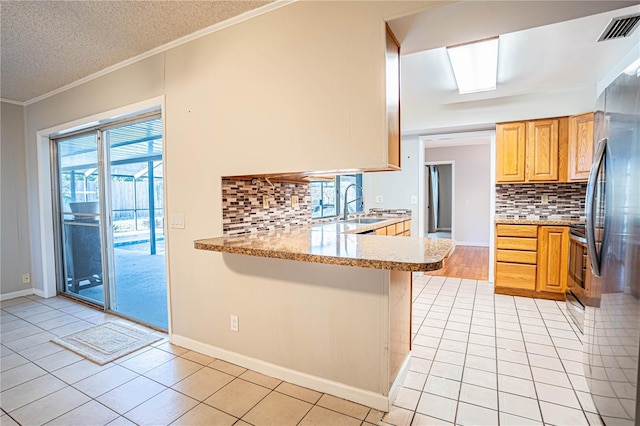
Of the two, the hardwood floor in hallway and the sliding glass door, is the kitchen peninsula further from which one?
the hardwood floor in hallway

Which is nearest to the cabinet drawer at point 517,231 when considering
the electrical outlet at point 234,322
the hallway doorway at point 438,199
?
the electrical outlet at point 234,322

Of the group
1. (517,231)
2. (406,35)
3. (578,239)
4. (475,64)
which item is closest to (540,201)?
(517,231)

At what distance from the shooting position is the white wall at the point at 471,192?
739cm

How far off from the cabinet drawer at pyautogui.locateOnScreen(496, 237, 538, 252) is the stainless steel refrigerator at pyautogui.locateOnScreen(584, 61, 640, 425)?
2.19 metres

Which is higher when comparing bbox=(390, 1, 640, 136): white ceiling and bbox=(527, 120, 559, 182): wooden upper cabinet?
bbox=(390, 1, 640, 136): white ceiling

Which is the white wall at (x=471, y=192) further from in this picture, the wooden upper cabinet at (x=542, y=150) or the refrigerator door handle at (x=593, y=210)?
the refrigerator door handle at (x=593, y=210)

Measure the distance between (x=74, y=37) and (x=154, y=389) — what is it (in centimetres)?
264

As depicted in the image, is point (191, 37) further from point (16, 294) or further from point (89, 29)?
point (16, 294)


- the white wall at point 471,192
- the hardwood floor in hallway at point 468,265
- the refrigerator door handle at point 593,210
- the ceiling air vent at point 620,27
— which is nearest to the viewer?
the refrigerator door handle at point 593,210

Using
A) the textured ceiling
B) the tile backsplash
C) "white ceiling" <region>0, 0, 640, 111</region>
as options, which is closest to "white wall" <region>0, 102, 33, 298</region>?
"white ceiling" <region>0, 0, 640, 111</region>

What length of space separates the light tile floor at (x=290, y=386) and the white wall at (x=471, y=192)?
475 cm

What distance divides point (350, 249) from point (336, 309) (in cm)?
41

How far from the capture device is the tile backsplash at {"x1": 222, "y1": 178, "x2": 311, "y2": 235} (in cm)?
238

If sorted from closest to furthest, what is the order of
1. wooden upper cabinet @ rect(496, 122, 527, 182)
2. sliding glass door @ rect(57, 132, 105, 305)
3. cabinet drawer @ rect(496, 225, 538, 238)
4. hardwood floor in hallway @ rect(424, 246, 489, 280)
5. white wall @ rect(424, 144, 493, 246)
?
sliding glass door @ rect(57, 132, 105, 305), cabinet drawer @ rect(496, 225, 538, 238), wooden upper cabinet @ rect(496, 122, 527, 182), hardwood floor in hallway @ rect(424, 246, 489, 280), white wall @ rect(424, 144, 493, 246)
